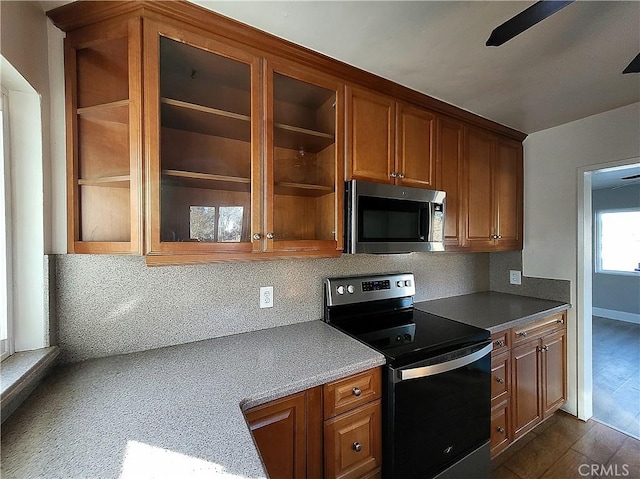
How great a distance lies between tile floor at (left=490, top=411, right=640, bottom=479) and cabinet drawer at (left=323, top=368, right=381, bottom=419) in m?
1.26

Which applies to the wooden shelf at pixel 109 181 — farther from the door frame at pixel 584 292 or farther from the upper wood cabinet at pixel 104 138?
the door frame at pixel 584 292

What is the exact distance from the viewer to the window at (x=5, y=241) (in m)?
0.97

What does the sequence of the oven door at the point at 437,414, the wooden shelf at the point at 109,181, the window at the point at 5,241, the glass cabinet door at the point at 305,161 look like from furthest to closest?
the glass cabinet door at the point at 305,161
the oven door at the point at 437,414
the wooden shelf at the point at 109,181
the window at the point at 5,241

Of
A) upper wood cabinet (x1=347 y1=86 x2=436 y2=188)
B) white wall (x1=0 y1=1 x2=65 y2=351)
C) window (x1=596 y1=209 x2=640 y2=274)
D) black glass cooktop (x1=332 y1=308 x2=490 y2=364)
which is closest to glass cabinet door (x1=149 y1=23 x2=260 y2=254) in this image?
white wall (x1=0 y1=1 x2=65 y2=351)

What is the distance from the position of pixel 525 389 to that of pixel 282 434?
5.92 feet

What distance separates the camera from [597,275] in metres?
5.11

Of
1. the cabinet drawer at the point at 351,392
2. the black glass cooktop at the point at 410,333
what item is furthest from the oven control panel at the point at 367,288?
the cabinet drawer at the point at 351,392

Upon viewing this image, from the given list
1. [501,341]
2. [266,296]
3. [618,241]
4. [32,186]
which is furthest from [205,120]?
[618,241]

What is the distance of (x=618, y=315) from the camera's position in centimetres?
488

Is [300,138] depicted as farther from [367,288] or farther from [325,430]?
[325,430]

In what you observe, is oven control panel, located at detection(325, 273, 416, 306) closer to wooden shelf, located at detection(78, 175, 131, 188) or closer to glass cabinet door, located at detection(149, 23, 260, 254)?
glass cabinet door, located at detection(149, 23, 260, 254)

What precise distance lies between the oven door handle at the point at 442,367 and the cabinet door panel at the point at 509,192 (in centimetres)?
115

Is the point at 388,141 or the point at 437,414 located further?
the point at 388,141

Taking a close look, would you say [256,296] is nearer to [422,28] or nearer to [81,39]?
[81,39]
